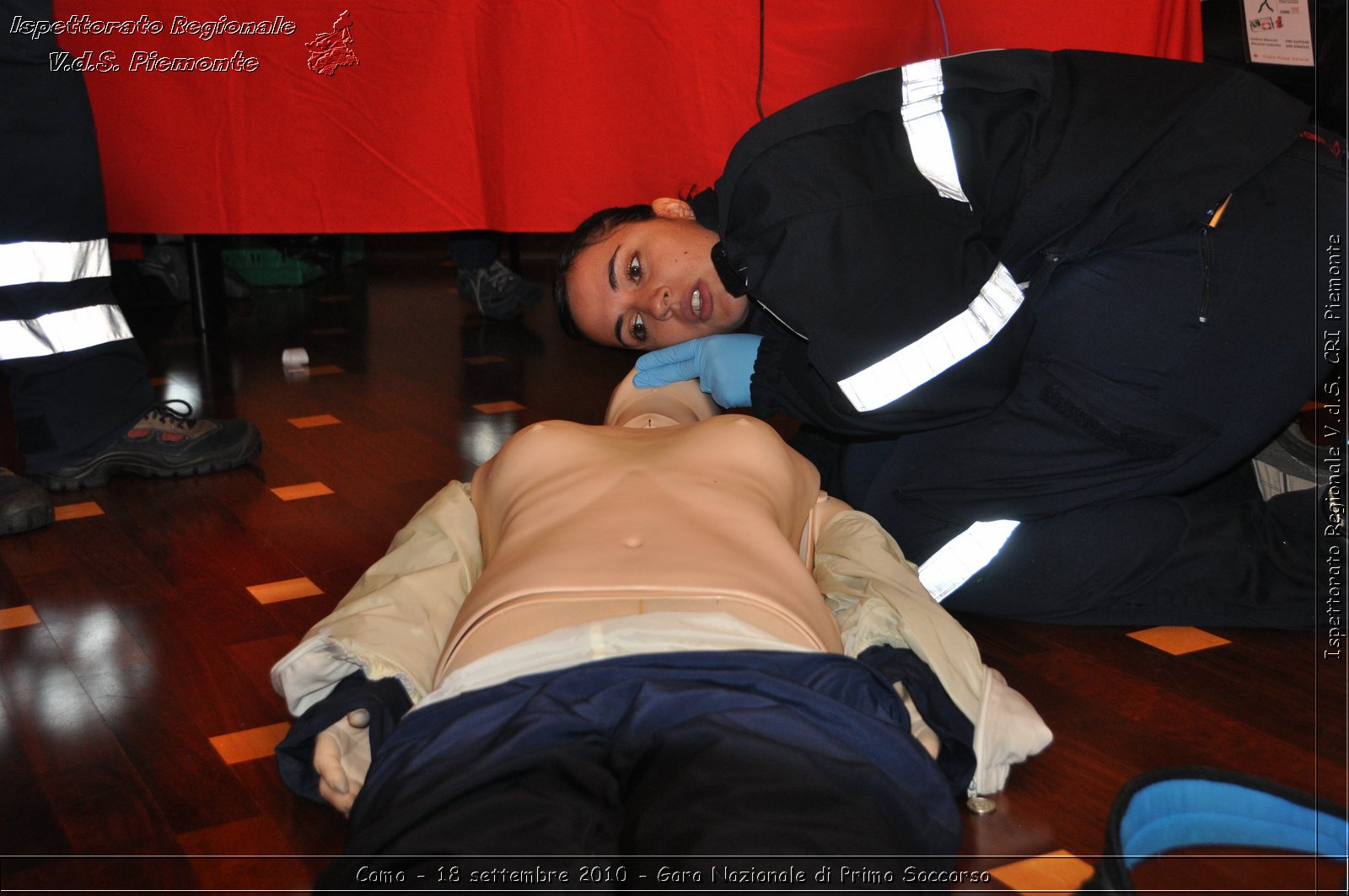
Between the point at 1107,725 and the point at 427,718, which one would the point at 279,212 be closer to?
the point at 427,718

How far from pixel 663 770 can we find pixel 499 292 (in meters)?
2.59

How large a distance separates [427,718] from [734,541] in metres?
0.33

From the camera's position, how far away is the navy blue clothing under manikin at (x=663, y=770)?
2.61ft

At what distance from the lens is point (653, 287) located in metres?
1.60

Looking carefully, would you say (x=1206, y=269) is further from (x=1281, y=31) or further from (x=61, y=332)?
(x=61, y=332)

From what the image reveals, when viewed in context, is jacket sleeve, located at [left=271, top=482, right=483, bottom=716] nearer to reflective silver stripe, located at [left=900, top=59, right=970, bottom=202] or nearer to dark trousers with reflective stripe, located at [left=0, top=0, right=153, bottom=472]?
reflective silver stripe, located at [left=900, top=59, right=970, bottom=202]

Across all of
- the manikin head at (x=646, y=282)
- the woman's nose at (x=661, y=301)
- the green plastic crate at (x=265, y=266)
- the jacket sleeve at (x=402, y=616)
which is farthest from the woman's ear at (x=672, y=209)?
the green plastic crate at (x=265, y=266)

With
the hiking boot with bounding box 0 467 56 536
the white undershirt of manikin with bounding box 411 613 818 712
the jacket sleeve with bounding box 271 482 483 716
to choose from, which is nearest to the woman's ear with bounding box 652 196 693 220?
the jacket sleeve with bounding box 271 482 483 716

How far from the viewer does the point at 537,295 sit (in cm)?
340

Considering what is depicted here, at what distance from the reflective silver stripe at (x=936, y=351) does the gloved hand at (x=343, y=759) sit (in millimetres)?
630

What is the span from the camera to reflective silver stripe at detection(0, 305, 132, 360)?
1826mm

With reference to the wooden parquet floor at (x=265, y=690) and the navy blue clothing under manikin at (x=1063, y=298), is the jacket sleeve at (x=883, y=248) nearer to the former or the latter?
the navy blue clothing under manikin at (x=1063, y=298)

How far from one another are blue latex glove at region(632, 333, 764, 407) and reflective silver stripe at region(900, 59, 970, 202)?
452 mm

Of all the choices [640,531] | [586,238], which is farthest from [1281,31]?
[640,531]
